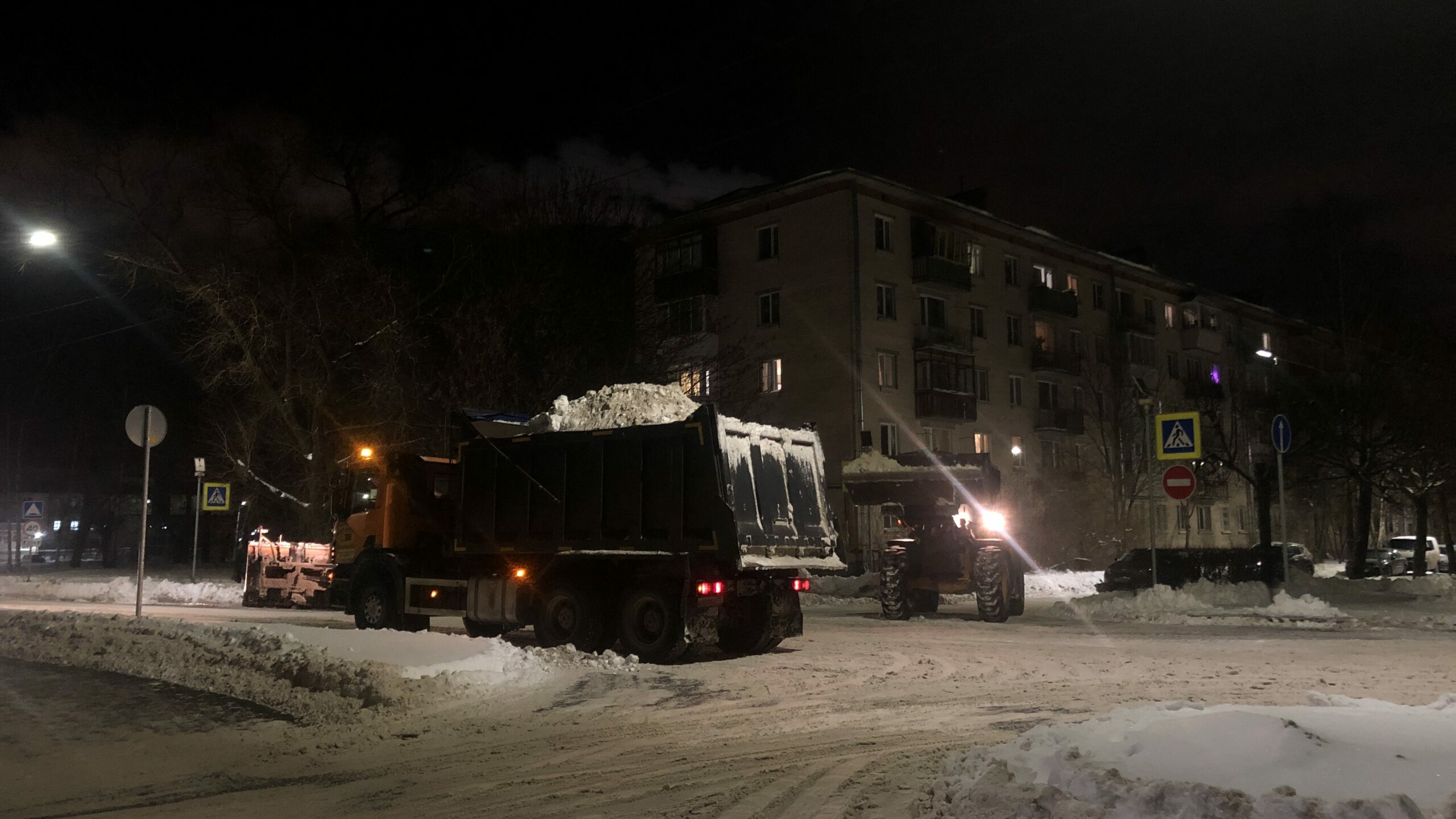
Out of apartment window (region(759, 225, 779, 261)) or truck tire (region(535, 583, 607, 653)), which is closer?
truck tire (region(535, 583, 607, 653))

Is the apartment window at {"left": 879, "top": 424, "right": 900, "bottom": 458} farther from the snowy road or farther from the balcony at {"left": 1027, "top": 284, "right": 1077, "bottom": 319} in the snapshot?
the snowy road

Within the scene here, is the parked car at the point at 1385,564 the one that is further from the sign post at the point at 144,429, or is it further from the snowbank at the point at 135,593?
the sign post at the point at 144,429

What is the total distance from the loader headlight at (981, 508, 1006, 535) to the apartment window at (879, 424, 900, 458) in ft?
63.2

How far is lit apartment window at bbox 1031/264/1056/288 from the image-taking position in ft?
164

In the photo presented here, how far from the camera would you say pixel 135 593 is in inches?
1150

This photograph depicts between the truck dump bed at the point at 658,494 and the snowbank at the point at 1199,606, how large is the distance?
7.89 meters

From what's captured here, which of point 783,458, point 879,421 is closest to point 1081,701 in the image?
point 783,458

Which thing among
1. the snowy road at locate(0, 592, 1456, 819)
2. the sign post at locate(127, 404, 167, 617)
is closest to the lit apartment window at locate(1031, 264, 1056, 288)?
the snowy road at locate(0, 592, 1456, 819)

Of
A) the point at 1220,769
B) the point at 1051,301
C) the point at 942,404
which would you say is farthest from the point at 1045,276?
the point at 1220,769

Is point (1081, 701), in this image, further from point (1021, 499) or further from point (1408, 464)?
point (1021, 499)

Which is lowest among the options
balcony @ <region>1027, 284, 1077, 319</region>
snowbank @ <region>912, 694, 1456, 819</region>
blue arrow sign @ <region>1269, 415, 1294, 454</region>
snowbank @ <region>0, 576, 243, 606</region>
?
snowbank @ <region>0, 576, 243, 606</region>

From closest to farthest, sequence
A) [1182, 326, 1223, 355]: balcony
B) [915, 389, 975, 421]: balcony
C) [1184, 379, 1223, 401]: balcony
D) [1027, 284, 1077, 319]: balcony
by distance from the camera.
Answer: [915, 389, 975, 421]: balcony < [1027, 284, 1077, 319]: balcony < [1184, 379, 1223, 401]: balcony < [1182, 326, 1223, 355]: balcony

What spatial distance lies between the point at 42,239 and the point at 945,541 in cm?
1540

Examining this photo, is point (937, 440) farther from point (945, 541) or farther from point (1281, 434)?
point (945, 541)
